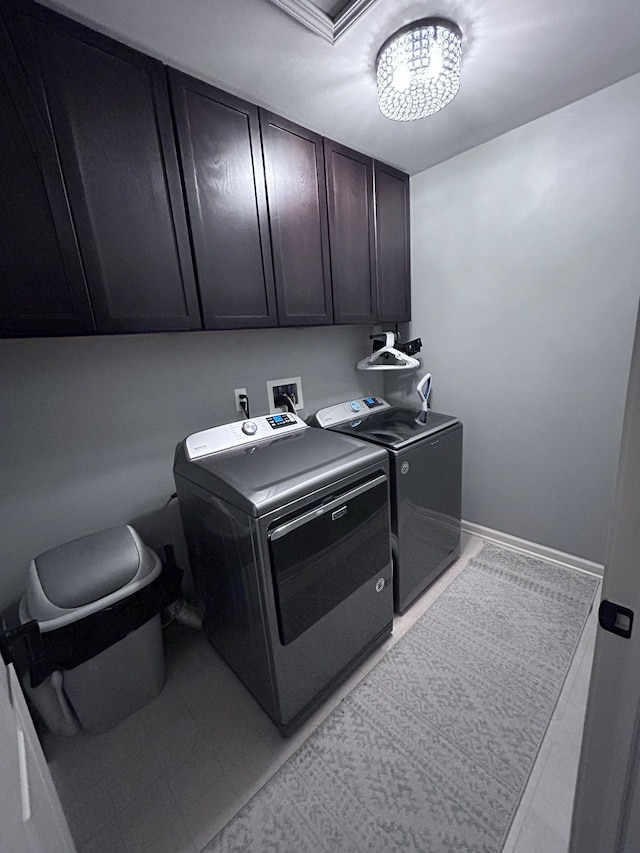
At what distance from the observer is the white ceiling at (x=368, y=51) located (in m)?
0.98

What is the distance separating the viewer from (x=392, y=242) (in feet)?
6.55

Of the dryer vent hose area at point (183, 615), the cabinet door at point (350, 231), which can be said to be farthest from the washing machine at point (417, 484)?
the dryer vent hose area at point (183, 615)

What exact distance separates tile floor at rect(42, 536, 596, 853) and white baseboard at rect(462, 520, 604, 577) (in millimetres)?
498

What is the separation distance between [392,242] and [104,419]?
1834mm

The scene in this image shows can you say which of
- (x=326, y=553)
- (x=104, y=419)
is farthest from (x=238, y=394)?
(x=326, y=553)

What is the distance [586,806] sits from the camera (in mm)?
627

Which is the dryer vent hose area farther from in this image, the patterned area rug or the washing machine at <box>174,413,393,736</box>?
the patterned area rug

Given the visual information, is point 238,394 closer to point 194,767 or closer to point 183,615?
point 183,615

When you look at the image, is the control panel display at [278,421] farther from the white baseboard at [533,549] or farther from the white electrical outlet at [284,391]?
the white baseboard at [533,549]

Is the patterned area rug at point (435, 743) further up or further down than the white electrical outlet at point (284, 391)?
further down

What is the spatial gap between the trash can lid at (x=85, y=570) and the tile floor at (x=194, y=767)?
0.57 m

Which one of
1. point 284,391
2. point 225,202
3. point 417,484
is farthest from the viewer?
point 284,391

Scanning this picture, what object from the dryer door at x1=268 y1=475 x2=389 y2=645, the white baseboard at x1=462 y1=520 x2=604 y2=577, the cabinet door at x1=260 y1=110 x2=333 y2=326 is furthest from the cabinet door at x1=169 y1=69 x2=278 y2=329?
the white baseboard at x1=462 y1=520 x2=604 y2=577

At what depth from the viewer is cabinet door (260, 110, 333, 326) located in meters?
1.41
